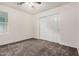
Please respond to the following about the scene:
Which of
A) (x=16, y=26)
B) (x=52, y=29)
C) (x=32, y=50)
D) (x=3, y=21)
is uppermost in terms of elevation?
(x=3, y=21)

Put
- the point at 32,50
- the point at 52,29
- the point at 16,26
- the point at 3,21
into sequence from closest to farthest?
the point at 32,50 < the point at 3,21 < the point at 16,26 < the point at 52,29

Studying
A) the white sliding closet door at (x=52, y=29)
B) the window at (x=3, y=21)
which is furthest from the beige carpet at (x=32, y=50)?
the window at (x=3, y=21)

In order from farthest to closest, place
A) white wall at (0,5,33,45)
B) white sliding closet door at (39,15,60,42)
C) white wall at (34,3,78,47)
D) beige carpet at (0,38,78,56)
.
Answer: white sliding closet door at (39,15,60,42)
white wall at (0,5,33,45)
white wall at (34,3,78,47)
beige carpet at (0,38,78,56)

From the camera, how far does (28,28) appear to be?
2125mm

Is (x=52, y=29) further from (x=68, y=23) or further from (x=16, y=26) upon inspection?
(x=16, y=26)

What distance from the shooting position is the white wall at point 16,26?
2125 mm

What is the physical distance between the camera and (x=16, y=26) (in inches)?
93.7

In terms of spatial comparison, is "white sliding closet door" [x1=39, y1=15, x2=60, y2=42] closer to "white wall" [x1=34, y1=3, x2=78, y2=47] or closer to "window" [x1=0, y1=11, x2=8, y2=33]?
"white wall" [x1=34, y1=3, x2=78, y2=47]

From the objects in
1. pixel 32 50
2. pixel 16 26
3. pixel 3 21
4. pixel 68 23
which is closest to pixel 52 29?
pixel 68 23

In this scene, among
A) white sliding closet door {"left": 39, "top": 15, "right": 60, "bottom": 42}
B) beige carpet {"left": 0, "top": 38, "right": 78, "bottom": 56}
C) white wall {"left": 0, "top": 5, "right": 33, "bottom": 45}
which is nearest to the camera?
beige carpet {"left": 0, "top": 38, "right": 78, "bottom": 56}

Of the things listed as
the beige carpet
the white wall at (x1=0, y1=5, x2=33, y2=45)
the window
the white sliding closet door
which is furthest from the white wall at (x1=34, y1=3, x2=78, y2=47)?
the window

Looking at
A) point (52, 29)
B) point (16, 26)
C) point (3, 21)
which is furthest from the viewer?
point (52, 29)

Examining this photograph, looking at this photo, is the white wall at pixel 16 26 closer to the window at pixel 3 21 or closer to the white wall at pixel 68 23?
the window at pixel 3 21

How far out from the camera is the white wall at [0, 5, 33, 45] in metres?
2.12
